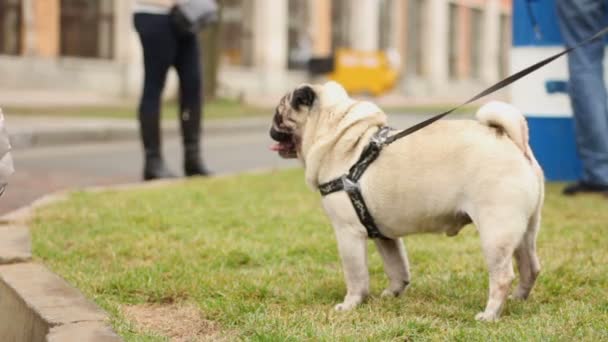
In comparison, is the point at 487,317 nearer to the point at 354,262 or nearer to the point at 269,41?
the point at 354,262

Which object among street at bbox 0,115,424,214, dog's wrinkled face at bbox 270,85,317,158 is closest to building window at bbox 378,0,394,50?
street at bbox 0,115,424,214

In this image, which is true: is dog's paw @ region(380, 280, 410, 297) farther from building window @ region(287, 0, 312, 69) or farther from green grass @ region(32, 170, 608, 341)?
building window @ region(287, 0, 312, 69)

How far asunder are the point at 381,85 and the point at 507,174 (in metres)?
25.1

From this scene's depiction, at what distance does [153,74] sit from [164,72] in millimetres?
79

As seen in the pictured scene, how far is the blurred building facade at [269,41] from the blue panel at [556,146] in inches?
615

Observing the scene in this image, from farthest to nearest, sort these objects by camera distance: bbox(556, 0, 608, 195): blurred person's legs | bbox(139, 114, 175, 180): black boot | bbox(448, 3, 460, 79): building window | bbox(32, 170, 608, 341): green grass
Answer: bbox(448, 3, 460, 79): building window, bbox(139, 114, 175, 180): black boot, bbox(556, 0, 608, 195): blurred person's legs, bbox(32, 170, 608, 341): green grass

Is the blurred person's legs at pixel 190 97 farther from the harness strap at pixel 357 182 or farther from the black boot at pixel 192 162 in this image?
the harness strap at pixel 357 182

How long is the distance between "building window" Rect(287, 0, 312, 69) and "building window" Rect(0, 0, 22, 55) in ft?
33.1

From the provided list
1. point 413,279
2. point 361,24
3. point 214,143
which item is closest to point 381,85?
point 361,24

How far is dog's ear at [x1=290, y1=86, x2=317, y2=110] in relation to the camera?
3.54 meters

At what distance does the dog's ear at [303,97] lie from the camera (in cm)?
354

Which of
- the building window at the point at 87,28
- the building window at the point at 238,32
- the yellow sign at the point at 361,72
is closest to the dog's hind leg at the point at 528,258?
the building window at the point at 87,28

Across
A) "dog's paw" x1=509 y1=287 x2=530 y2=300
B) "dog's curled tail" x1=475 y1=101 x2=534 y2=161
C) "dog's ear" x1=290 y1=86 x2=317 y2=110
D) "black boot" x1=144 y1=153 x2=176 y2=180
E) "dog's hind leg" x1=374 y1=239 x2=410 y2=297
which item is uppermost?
"dog's ear" x1=290 y1=86 x2=317 y2=110

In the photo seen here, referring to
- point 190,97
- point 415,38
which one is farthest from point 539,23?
point 415,38
